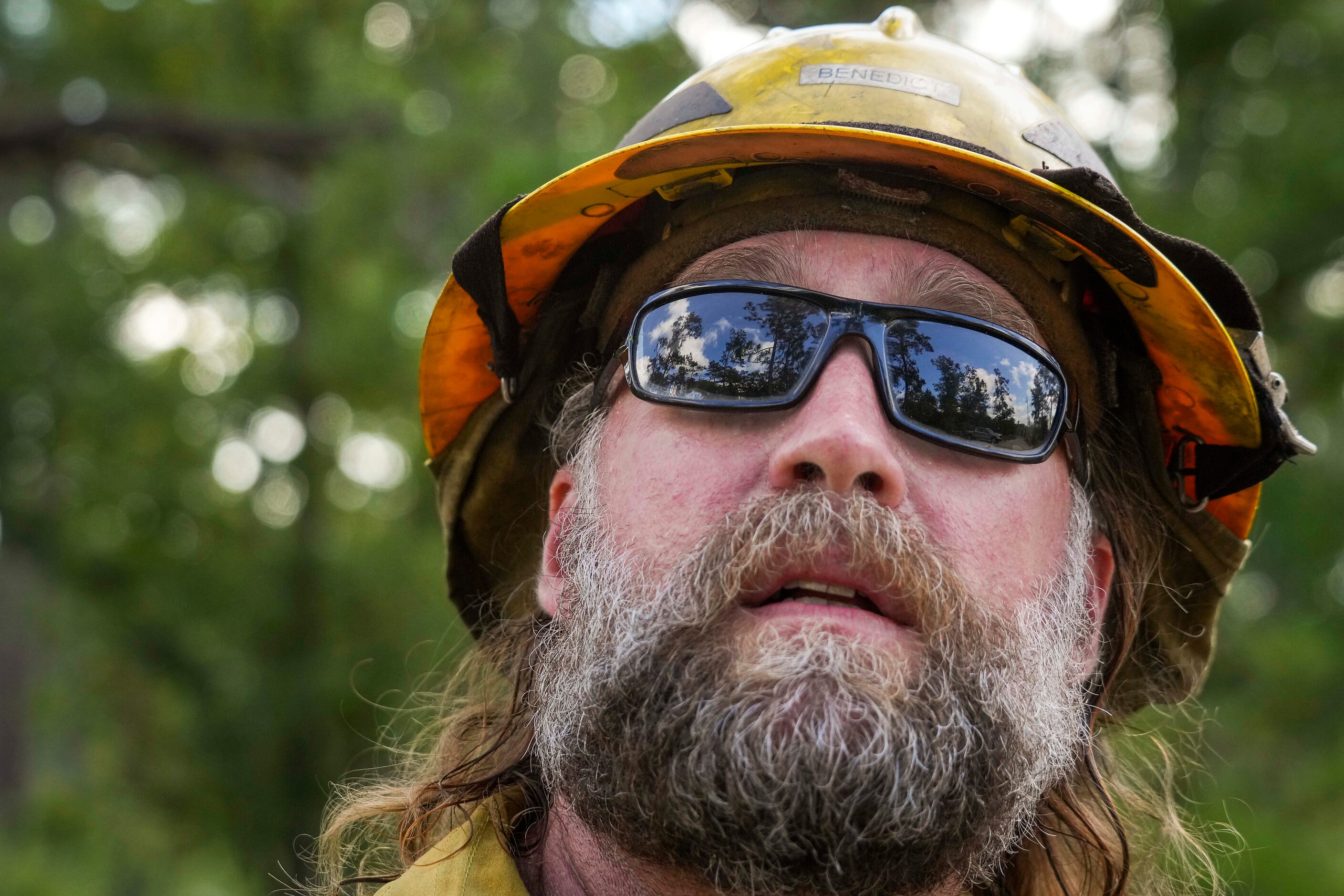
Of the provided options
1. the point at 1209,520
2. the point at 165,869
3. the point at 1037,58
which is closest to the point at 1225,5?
the point at 1037,58

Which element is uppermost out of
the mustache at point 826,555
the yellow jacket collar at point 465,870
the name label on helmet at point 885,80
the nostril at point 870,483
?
the name label on helmet at point 885,80

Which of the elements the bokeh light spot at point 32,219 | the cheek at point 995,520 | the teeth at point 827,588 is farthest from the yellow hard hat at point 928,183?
the bokeh light spot at point 32,219

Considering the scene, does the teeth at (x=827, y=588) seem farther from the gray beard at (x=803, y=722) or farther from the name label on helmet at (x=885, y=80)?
the name label on helmet at (x=885, y=80)

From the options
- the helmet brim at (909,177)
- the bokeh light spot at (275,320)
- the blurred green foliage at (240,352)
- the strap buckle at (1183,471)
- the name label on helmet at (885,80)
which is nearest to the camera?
the helmet brim at (909,177)

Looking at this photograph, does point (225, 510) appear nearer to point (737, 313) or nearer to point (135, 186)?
point (135, 186)

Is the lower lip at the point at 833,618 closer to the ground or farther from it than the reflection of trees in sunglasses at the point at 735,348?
closer to the ground

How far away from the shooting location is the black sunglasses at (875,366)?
81.8 inches

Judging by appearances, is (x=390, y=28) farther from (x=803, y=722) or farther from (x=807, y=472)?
(x=803, y=722)

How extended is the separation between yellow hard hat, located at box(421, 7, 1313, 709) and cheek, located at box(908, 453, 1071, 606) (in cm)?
45

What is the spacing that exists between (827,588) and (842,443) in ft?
0.79

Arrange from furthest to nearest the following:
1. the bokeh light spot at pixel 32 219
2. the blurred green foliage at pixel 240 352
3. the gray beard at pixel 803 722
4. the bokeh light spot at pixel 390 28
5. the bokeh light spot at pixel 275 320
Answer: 1. the bokeh light spot at pixel 32 219
2. the bokeh light spot at pixel 390 28
3. the bokeh light spot at pixel 275 320
4. the blurred green foliage at pixel 240 352
5. the gray beard at pixel 803 722

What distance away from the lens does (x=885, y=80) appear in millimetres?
2354

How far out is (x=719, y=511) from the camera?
6.69ft

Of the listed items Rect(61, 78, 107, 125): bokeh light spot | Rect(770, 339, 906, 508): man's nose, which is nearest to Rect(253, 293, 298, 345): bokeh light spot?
Rect(61, 78, 107, 125): bokeh light spot
